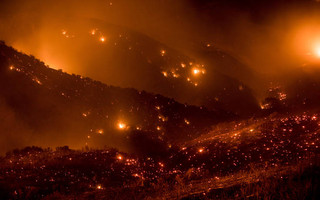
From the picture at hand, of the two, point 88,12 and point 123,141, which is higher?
point 88,12

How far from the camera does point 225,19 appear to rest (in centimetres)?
2200

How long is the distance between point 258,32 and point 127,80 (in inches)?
481

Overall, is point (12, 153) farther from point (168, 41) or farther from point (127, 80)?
point (168, 41)

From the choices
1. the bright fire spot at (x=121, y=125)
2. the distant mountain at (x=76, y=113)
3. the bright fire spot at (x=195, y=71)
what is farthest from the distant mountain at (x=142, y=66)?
the bright fire spot at (x=121, y=125)

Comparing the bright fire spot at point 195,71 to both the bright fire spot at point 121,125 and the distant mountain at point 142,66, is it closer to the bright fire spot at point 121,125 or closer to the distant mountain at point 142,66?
the distant mountain at point 142,66

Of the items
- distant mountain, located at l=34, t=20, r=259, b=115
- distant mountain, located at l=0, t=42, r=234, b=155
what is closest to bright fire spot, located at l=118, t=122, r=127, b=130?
distant mountain, located at l=0, t=42, r=234, b=155

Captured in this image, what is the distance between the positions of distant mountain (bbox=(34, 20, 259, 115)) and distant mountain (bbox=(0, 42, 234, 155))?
1787 millimetres

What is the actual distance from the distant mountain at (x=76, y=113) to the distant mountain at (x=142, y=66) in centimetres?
179

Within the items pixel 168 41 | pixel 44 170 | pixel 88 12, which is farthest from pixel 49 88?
pixel 168 41

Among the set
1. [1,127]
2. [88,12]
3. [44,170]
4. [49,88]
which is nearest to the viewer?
[44,170]

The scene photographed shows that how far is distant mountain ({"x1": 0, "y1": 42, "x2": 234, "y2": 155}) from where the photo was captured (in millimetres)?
10383

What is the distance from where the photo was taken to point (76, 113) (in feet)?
35.9

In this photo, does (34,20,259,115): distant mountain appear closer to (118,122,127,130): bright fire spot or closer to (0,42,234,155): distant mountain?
(0,42,234,155): distant mountain

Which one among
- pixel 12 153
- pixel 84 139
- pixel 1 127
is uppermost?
pixel 1 127
